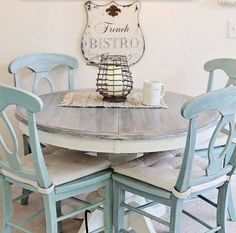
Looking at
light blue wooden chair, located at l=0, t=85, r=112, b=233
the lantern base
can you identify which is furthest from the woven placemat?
light blue wooden chair, located at l=0, t=85, r=112, b=233

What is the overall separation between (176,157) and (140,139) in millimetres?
458

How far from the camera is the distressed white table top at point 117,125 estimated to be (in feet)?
5.18

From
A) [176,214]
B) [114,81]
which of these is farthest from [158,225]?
[114,81]

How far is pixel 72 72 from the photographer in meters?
2.63

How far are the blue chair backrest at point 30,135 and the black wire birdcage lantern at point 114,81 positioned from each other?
557 millimetres

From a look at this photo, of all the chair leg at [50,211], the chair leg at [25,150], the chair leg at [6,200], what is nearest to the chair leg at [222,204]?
the chair leg at [50,211]

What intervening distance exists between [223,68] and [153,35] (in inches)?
20.6

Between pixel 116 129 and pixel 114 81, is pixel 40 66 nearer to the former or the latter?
pixel 114 81

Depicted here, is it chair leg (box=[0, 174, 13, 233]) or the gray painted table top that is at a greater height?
the gray painted table top

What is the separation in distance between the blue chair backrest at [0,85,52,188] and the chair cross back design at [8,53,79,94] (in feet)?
2.68

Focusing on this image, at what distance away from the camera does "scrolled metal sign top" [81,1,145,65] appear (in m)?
2.58

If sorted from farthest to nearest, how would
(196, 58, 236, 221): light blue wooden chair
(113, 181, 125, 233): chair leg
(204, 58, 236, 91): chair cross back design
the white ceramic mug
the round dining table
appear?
1. (204, 58, 236, 91): chair cross back design
2. (196, 58, 236, 221): light blue wooden chair
3. the white ceramic mug
4. (113, 181, 125, 233): chair leg
5. the round dining table

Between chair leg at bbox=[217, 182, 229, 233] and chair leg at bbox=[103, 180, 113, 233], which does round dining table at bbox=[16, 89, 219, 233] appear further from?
chair leg at bbox=[217, 182, 229, 233]

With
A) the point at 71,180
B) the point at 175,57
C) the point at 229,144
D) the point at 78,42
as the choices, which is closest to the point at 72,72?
the point at 78,42
